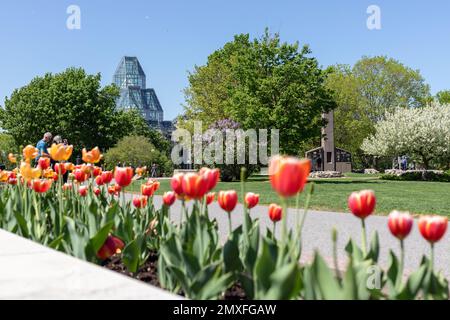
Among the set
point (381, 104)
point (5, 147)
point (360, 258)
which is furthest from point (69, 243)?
point (5, 147)

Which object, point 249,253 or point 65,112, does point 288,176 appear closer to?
point 249,253

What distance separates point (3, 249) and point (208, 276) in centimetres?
166

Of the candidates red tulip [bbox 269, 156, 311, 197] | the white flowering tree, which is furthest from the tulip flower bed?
the white flowering tree

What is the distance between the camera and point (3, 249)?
3.33 meters

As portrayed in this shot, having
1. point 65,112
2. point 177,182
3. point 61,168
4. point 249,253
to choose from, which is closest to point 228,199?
point 177,182

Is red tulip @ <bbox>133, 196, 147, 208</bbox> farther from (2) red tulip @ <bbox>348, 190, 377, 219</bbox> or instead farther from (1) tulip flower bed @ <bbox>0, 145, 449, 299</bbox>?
(2) red tulip @ <bbox>348, 190, 377, 219</bbox>

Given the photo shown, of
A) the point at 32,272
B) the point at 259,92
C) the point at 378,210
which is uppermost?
the point at 259,92

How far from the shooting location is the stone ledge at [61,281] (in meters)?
2.19

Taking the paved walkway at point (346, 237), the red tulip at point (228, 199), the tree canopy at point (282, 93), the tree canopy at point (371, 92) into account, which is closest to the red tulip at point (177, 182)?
the red tulip at point (228, 199)

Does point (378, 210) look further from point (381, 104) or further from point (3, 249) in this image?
point (381, 104)

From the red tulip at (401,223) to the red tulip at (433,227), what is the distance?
56mm

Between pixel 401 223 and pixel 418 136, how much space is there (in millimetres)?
39941

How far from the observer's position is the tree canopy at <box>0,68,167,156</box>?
51.6m

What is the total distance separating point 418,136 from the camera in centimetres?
3947
